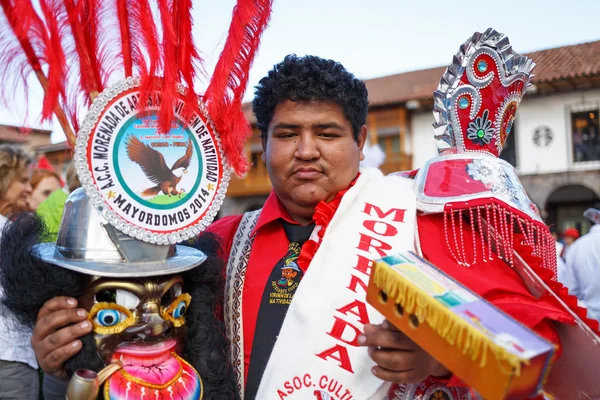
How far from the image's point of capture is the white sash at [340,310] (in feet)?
6.25

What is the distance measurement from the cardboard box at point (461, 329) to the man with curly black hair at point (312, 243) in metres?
0.58

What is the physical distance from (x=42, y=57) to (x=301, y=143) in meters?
0.93

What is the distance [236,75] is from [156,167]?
0.44 meters

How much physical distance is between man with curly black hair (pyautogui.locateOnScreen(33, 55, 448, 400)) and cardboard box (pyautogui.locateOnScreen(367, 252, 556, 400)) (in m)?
0.58

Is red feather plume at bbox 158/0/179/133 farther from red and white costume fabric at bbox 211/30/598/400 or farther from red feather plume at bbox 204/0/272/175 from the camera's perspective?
red and white costume fabric at bbox 211/30/598/400

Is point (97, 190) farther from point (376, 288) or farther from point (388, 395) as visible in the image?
point (388, 395)

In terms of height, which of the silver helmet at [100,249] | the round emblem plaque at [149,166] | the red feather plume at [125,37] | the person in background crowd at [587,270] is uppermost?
the red feather plume at [125,37]

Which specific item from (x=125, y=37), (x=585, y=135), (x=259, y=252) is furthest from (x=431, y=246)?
(x=585, y=135)

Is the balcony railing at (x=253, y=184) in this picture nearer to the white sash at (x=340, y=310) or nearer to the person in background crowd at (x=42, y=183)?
the person in background crowd at (x=42, y=183)

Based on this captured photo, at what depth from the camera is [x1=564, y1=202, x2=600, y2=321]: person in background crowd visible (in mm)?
4316

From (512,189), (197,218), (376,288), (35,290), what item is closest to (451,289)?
(376,288)

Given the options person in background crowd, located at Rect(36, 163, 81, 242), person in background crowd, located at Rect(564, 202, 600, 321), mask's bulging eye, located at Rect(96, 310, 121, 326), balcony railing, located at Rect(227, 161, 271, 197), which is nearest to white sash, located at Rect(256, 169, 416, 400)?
mask's bulging eye, located at Rect(96, 310, 121, 326)

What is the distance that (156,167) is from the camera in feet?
5.78

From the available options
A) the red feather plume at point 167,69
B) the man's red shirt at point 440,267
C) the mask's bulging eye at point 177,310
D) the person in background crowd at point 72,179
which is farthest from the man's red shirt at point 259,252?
the person in background crowd at point 72,179
